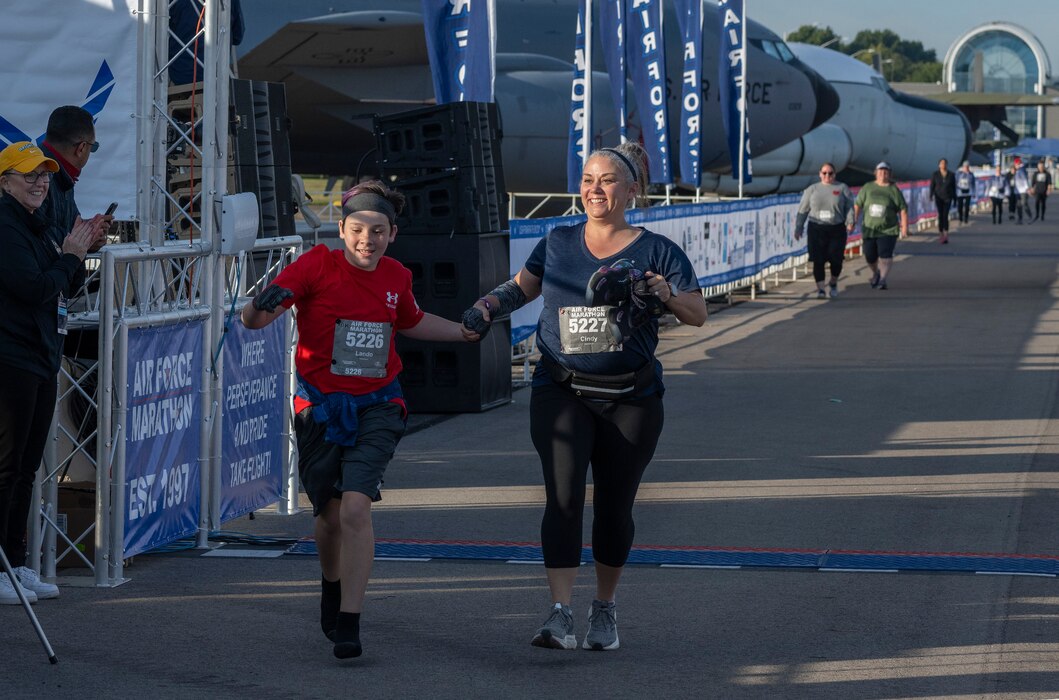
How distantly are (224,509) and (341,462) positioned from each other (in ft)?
7.80

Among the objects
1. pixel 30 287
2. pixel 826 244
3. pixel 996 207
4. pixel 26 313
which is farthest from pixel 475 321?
pixel 996 207

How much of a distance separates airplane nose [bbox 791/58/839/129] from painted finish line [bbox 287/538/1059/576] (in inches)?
→ 968

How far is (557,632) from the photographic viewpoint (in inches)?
224

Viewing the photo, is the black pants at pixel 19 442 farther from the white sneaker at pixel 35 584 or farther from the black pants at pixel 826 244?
the black pants at pixel 826 244

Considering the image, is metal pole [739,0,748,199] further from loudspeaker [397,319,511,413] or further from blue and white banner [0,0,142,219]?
blue and white banner [0,0,142,219]

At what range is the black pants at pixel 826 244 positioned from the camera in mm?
22141

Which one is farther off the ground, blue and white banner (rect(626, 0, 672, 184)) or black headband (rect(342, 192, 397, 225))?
blue and white banner (rect(626, 0, 672, 184))

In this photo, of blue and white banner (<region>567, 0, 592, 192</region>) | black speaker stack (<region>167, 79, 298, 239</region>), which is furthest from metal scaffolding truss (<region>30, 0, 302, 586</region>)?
blue and white banner (<region>567, 0, 592, 192</region>)

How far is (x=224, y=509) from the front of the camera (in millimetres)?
7797

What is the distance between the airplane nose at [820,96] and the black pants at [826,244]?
8.75 meters

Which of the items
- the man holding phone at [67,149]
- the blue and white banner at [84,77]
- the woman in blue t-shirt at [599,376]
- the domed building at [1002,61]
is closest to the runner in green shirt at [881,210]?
the blue and white banner at [84,77]

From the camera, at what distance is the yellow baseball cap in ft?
19.5

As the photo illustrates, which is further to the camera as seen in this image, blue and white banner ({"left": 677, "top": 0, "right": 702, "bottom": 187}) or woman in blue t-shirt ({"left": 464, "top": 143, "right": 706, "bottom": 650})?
blue and white banner ({"left": 677, "top": 0, "right": 702, "bottom": 187})

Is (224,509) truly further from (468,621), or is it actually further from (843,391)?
(843,391)
